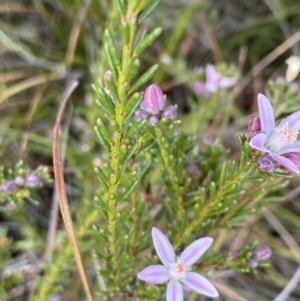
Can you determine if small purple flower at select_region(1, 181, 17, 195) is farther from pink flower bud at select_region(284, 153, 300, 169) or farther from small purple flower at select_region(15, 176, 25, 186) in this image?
pink flower bud at select_region(284, 153, 300, 169)

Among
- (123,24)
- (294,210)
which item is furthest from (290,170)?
(294,210)

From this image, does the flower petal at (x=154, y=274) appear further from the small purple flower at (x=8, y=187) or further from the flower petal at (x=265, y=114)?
the small purple flower at (x=8, y=187)

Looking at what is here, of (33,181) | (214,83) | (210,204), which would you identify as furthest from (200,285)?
(214,83)

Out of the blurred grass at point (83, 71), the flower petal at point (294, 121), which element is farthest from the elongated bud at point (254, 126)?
the blurred grass at point (83, 71)

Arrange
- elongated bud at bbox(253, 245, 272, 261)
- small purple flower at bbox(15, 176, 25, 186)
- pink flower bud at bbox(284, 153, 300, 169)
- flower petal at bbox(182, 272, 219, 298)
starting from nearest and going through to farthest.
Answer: pink flower bud at bbox(284, 153, 300, 169), flower petal at bbox(182, 272, 219, 298), elongated bud at bbox(253, 245, 272, 261), small purple flower at bbox(15, 176, 25, 186)

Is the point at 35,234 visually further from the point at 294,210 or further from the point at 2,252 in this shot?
the point at 294,210

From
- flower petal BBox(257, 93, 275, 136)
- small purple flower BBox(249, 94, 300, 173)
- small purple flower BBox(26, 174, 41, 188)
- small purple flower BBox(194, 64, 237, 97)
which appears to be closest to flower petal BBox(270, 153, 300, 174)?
small purple flower BBox(249, 94, 300, 173)
